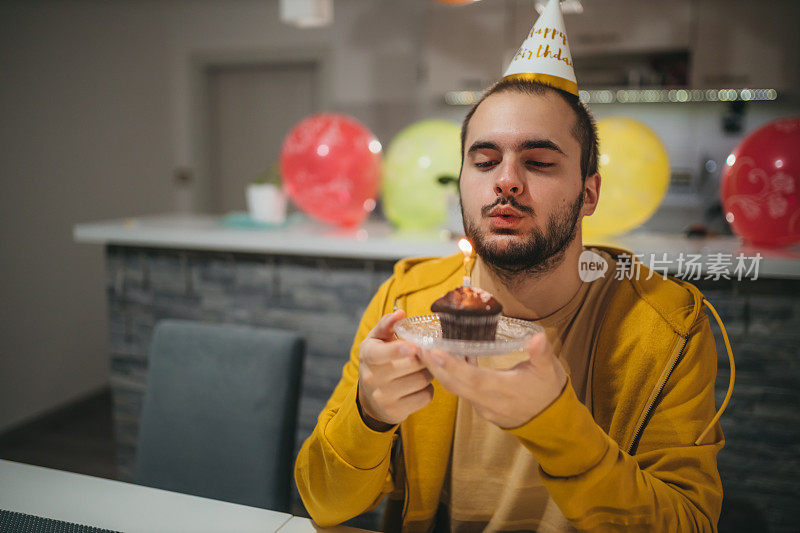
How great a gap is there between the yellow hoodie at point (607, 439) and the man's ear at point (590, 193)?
0.17 metres

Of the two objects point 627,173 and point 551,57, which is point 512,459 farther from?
point 627,173

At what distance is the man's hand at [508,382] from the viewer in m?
0.71

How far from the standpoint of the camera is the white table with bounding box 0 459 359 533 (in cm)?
99

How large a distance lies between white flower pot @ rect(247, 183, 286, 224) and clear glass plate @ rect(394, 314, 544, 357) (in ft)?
5.29

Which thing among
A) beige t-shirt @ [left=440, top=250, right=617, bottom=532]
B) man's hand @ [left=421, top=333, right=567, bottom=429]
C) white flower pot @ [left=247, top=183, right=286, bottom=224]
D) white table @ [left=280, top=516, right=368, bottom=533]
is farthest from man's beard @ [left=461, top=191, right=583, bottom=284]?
white flower pot @ [left=247, top=183, right=286, bottom=224]

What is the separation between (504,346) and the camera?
2.34 feet

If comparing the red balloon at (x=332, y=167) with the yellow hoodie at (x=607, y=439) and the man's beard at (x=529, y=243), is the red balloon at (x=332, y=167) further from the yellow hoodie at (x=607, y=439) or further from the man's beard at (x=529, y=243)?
the man's beard at (x=529, y=243)

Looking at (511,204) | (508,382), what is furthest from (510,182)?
(508,382)

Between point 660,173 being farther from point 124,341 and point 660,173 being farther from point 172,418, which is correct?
point 124,341

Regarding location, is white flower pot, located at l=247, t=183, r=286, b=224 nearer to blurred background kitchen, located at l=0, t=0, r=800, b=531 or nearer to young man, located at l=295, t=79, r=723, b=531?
blurred background kitchen, located at l=0, t=0, r=800, b=531

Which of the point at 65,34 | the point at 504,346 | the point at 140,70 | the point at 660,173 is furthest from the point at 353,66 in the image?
the point at 504,346

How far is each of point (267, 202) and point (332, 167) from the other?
0.41 m

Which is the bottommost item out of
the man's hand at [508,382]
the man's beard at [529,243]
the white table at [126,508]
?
the white table at [126,508]

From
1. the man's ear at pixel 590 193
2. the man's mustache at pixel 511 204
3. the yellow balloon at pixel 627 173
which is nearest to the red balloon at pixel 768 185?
the yellow balloon at pixel 627 173
